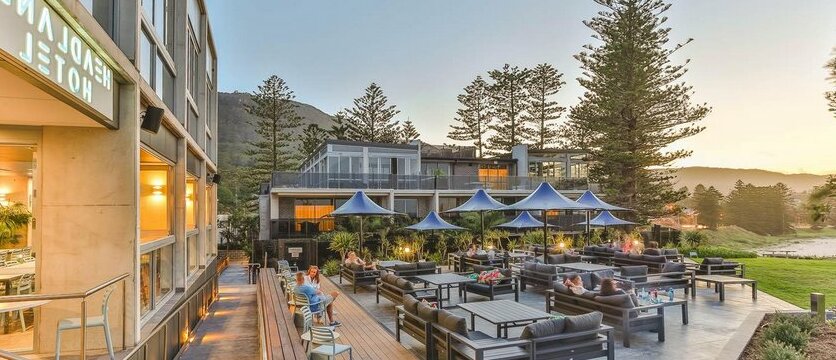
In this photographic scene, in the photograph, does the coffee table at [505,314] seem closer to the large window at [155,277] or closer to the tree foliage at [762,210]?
the large window at [155,277]

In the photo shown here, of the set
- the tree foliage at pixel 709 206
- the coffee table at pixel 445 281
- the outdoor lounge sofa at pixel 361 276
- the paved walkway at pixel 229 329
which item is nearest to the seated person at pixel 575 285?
the coffee table at pixel 445 281

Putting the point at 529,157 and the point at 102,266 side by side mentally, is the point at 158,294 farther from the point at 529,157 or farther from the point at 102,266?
the point at 529,157

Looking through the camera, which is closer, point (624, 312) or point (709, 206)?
point (624, 312)

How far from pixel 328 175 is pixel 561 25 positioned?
18.5m

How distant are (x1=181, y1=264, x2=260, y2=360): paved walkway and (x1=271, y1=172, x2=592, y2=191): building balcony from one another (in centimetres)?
631

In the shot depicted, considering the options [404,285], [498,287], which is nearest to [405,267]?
[498,287]

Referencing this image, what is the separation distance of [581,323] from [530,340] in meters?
0.80

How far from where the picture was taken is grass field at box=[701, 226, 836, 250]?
171 ft

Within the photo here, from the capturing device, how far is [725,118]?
102 feet

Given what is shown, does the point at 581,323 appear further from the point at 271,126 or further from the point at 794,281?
the point at 271,126

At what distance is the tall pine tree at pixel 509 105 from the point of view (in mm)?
46000

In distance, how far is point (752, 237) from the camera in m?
60.8

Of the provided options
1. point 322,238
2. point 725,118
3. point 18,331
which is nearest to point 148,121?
point 18,331

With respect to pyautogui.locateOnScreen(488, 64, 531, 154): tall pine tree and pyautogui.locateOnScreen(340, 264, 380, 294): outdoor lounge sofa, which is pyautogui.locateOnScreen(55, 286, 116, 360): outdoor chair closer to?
pyautogui.locateOnScreen(340, 264, 380, 294): outdoor lounge sofa
